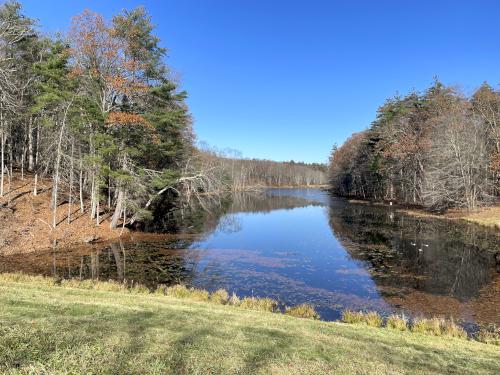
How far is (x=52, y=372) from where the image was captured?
4473 millimetres

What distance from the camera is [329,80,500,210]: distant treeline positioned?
39875 millimetres

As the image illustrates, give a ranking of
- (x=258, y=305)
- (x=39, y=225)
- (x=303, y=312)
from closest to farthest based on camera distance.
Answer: (x=303, y=312) < (x=258, y=305) < (x=39, y=225)

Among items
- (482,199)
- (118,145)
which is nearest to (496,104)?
(482,199)

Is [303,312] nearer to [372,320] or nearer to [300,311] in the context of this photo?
[300,311]

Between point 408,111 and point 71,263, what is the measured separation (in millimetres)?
54285

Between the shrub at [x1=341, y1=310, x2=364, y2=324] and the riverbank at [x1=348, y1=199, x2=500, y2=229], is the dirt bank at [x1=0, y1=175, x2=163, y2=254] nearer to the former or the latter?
the shrub at [x1=341, y1=310, x2=364, y2=324]

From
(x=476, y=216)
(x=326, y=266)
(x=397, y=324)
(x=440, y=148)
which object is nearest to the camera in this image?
(x=397, y=324)

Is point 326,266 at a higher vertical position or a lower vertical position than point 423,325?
lower

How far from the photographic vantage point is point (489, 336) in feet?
32.5

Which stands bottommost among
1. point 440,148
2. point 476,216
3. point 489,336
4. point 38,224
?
point 489,336

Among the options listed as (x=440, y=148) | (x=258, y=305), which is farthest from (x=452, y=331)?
(x=440, y=148)

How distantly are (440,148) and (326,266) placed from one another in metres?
28.9

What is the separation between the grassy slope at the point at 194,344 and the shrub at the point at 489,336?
3.73ft

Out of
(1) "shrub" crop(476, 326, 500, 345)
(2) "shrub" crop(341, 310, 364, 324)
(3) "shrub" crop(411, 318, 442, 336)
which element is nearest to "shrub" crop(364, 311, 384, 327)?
(2) "shrub" crop(341, 310, 364, 324)
